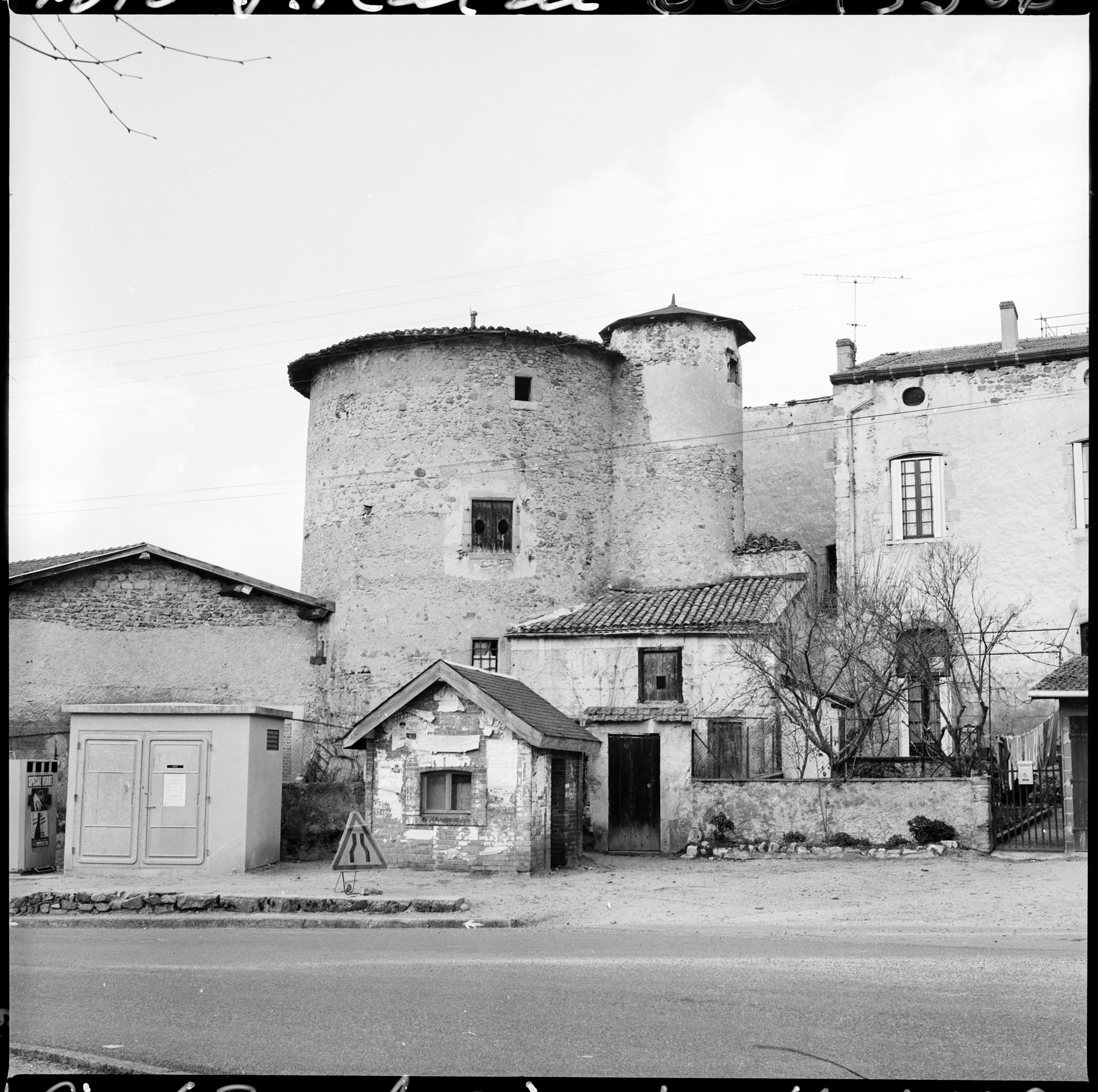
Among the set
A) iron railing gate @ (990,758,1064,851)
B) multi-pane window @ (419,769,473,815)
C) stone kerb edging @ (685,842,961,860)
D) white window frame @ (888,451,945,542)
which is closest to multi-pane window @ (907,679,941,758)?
iron railing gate @ (990,758,1064,851)

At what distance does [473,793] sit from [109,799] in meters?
5.96

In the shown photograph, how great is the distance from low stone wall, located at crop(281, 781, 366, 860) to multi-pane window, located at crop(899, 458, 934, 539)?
46.8 ft

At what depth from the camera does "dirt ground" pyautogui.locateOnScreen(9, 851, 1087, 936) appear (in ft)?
50.3

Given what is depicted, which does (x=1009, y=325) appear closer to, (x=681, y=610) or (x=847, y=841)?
(x=681, y=610)

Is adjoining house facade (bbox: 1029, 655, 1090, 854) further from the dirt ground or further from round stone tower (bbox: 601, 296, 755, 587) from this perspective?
round stone tower (bbox: 601, 296, 755, 587)

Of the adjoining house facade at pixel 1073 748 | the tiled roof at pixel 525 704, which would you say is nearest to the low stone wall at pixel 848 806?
the adjoining house facade at pixel 1073 748

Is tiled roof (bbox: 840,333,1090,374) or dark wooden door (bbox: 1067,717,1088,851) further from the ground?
tiled roof (bbox: 840,333,1090,374)

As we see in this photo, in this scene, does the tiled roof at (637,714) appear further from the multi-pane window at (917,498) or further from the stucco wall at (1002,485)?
the multi-pane window at (917,498)

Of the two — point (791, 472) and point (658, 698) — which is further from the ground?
point (791, 472)

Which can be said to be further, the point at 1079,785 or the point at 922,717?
the point at 922,717

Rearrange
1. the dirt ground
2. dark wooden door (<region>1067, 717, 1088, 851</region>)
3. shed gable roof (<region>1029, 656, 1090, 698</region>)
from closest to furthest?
the dirt ground
dark wooden door (<region>1067, 717, 1088, 851</region>)
shed gable roof (<region>1029, 656, 1090, 698</region>)

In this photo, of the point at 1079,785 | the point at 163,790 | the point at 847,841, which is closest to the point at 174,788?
the point at 163,790

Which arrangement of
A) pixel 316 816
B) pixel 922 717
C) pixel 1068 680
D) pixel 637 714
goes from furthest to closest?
pixel 922 717 < pixel 637 714 < pixel 316 816 < pixel 1068 680

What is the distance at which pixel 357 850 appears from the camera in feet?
57.1
